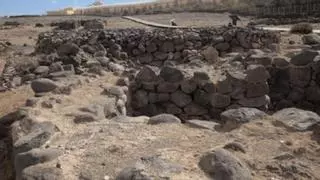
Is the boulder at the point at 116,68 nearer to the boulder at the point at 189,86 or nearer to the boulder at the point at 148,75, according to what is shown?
the boulder at the point at 148,75

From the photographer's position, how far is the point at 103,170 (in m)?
5.70

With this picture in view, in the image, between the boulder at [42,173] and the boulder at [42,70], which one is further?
the boulder at [42,70]

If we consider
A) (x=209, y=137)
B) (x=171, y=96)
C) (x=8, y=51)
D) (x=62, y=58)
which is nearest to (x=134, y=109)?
(x=171, y=96)

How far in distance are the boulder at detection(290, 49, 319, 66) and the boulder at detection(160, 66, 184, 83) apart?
2.96m

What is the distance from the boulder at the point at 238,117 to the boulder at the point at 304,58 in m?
5.08

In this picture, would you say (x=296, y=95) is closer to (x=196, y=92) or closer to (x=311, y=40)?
(x=196, y=92)

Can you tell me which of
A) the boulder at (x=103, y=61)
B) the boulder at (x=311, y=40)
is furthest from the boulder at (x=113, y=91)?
the boulder at (x=311, y=40)

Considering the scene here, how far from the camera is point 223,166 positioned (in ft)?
17.5

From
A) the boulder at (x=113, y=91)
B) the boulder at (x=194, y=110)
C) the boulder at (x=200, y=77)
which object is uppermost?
the boulder at (x=200, y=77)

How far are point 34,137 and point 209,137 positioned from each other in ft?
7.73

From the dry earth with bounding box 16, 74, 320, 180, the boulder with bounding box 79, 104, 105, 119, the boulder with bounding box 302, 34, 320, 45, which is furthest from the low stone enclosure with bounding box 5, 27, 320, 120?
the dry earth with bounding box 16, 74, 320, 180

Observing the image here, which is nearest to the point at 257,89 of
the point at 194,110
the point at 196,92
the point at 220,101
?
the point at 220,101

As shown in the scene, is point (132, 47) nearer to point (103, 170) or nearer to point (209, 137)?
point (209, 137)

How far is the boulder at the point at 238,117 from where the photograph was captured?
7256mm
